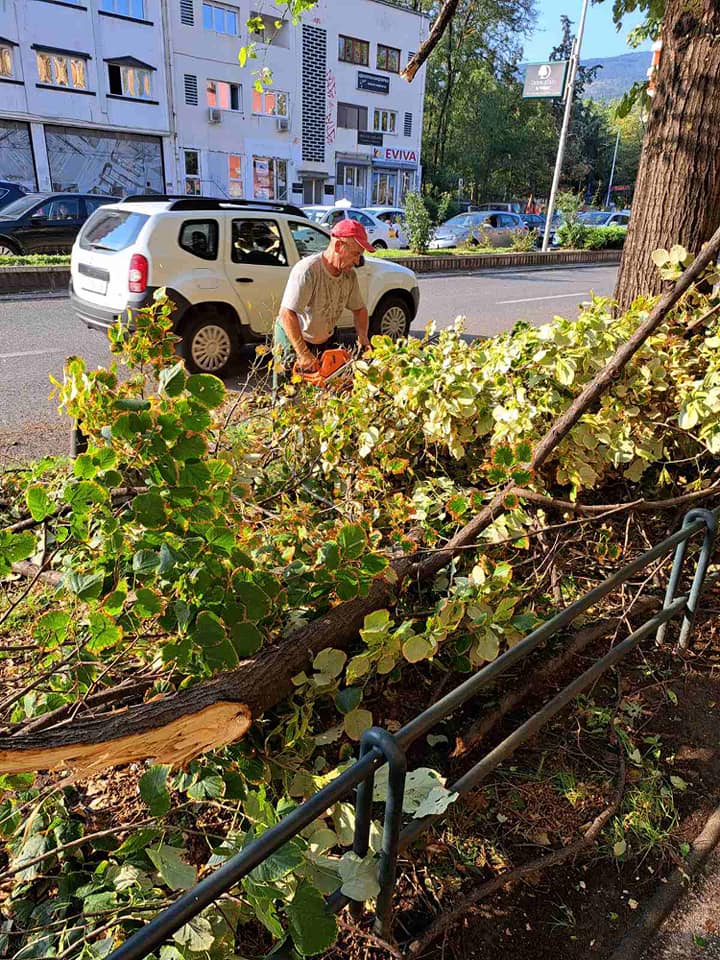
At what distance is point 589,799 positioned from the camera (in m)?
2.45

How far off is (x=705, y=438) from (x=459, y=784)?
6.53 feet

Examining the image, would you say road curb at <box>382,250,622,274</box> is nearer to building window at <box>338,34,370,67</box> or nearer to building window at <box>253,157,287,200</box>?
building window at <box>253,157,287,200</box>

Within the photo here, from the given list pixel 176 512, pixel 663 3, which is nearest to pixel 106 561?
pixel 176 512

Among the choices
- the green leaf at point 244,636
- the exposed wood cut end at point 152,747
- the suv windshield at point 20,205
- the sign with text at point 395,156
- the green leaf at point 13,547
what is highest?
the sign with text at point 395,156

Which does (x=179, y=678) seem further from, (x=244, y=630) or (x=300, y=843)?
(x=300, y=843)

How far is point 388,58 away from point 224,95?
12662mm

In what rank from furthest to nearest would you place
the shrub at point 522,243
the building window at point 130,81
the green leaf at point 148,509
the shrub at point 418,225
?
the building window at point 130,81 → the shrub at point 522,243 → the shrub at point 418,225 → the green leaf at point 148,509

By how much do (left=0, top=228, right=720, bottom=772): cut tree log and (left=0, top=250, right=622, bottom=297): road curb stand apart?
7.63 meters

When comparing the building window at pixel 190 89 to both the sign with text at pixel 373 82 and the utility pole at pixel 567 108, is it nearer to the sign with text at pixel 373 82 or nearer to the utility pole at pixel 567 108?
the sign with text at pixel 373 82

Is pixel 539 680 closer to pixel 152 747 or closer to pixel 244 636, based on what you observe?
pixel 244 636

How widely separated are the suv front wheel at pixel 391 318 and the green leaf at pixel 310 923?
855cm

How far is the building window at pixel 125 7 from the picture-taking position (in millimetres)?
29297

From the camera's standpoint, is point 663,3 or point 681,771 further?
point 663,3

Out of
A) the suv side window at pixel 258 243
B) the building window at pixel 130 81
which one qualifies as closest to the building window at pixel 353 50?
the building window at pixel 130 81
